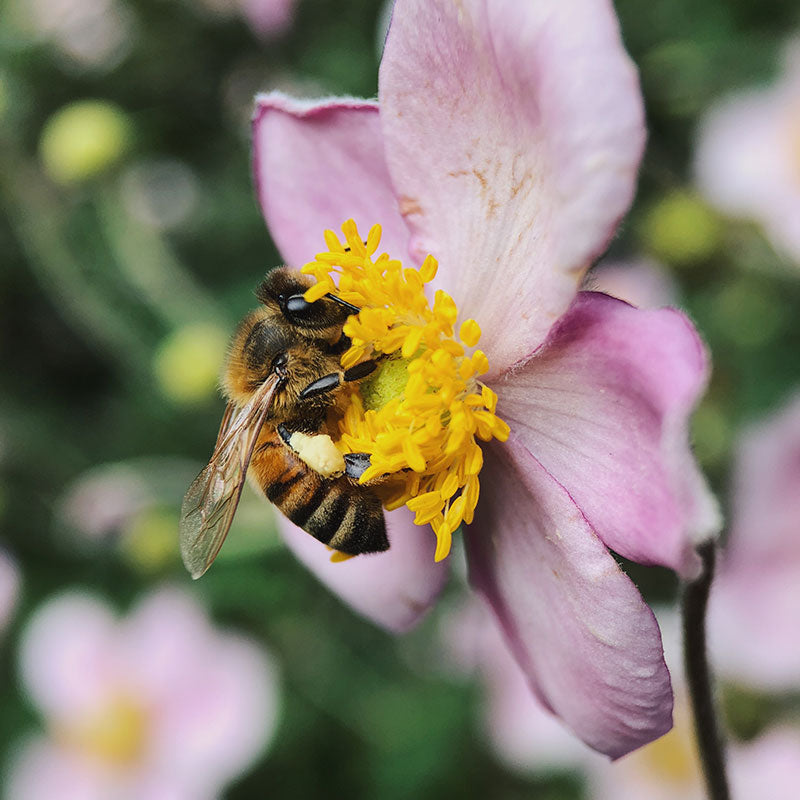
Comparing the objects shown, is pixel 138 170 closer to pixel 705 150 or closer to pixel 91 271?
pixel 91 271

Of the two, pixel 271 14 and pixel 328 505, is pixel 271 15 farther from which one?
pixel 328 505

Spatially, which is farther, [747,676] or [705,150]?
[705,150]

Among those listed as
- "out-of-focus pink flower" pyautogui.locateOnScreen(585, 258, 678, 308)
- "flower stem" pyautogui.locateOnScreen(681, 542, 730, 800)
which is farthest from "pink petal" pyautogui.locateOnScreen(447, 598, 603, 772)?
"flower stem" pyautogui.locateOnScreen(681, 542, 730, 800)

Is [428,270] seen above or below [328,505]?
above

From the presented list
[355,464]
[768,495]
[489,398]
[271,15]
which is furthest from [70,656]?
[489,398]

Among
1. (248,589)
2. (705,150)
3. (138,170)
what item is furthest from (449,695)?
(138,170)

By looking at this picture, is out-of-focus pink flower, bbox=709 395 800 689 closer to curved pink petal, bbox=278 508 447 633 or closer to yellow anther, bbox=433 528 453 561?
curved pink petal, bbox=278 508 447 633

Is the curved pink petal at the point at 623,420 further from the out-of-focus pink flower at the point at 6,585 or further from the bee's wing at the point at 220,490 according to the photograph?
the out-of-focus pink flower at the point at 6,585
